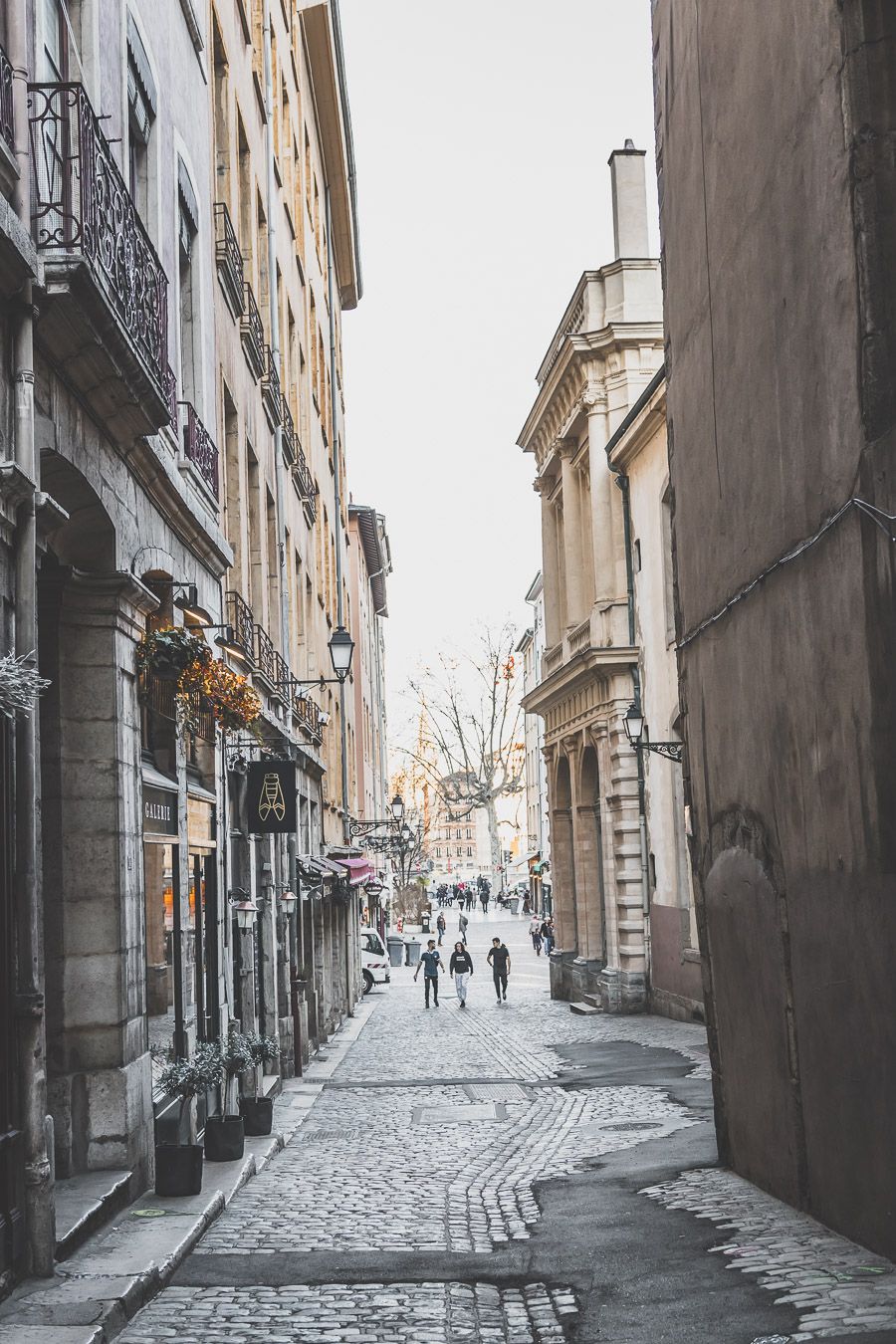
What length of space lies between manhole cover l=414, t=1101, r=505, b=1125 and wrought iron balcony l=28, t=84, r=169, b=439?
866 centimetres

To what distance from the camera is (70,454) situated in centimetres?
914

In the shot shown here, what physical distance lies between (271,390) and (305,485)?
18.5 ft

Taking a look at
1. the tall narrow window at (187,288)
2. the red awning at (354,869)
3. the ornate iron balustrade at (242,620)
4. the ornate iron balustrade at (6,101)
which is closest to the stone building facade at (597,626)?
the red awning at (354,869)

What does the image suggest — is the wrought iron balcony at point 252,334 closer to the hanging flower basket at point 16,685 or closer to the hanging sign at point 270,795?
the hanging sign at point 270,795

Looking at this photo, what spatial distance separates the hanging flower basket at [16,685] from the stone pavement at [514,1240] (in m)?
2.87

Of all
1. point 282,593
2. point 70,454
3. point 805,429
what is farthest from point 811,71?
point 282,593

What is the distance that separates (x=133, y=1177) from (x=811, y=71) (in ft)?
25.4

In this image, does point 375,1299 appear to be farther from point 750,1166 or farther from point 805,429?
point 805,429

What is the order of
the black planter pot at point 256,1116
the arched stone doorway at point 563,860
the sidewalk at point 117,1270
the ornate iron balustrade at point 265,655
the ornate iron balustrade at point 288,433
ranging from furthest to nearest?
the arched stone doorway at point 563,860
the ornate iron balustrade at point 288,433
the ornate iron balustrade at point 265,655
the black planter pot at point 256,1116
the sidewalk at point 117,1270

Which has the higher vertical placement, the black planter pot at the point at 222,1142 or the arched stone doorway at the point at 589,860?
the arched stone doorway at the point at 589,860

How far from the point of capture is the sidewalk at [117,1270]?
269 inches

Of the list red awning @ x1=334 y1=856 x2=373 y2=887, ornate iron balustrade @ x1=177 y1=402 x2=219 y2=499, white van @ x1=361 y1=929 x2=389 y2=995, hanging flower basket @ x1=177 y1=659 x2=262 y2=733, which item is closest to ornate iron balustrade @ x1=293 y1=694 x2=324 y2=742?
red awning @ x1=334 y1=856 x2=373 y2=887

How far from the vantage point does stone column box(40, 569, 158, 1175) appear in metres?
9.89

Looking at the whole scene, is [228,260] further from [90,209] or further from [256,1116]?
[256,1116]
